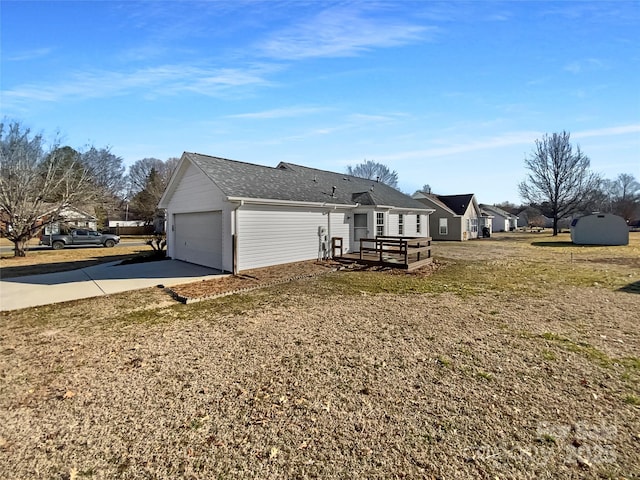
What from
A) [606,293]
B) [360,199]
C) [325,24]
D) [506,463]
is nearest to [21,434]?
[506,463]

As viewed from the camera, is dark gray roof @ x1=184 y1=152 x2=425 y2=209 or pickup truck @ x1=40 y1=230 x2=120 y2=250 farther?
pickup truck @ x1=40 y1=230 x2=120 y2=250

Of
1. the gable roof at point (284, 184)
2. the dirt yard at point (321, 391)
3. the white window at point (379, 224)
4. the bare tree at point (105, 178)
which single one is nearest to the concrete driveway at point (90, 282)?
the dirt yard at point (321, 391)

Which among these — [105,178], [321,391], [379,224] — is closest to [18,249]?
[379,224]

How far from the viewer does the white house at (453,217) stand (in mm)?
30484

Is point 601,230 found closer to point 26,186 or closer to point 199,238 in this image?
point 199,238

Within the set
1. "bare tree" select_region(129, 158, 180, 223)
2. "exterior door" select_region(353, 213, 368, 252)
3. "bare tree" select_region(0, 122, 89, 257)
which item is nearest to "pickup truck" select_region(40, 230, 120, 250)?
"bare tree" select_region(0, 122, 89, 257)

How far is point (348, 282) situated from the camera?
10.4m

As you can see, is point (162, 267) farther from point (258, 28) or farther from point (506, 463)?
point (506, 463)

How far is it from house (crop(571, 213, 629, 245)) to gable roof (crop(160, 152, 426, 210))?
16286 mm

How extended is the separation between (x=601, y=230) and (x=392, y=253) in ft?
77.7

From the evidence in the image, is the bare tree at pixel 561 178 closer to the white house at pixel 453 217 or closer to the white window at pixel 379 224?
the white house at pixel 453 217

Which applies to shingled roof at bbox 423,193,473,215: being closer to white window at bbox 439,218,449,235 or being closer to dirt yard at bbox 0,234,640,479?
white window at bbox 439,218,449,235

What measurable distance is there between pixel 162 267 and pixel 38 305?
220 inches

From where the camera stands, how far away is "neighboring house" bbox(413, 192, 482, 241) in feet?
100
